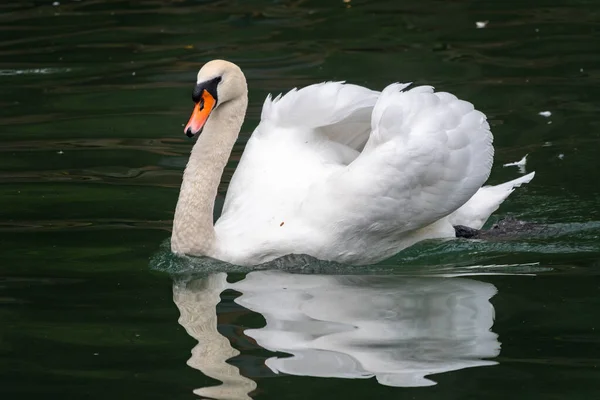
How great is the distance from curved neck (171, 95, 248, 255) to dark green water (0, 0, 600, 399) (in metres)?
0.18

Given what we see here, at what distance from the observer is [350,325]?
6836 mm

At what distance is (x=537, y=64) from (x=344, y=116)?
4.93 meters

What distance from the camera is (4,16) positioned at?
1538 cm

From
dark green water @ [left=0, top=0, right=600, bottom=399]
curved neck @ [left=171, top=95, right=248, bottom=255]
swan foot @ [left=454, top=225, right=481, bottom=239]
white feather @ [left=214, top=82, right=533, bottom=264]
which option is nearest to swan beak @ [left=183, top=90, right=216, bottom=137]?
curved neck @ [left=171, top=95, right=248, bottom=255]

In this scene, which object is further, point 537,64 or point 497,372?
point 537,64

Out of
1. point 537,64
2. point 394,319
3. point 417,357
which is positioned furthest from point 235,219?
point 537,64

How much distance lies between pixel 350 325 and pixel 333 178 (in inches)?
52.3

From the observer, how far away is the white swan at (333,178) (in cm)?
779

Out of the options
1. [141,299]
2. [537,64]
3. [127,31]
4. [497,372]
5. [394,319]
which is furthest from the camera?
[127,31]

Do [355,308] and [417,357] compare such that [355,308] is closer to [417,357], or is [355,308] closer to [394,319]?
[394,319]

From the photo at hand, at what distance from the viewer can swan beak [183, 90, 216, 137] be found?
7.62 meters

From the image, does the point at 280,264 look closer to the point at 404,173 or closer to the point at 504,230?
the point at 404,173

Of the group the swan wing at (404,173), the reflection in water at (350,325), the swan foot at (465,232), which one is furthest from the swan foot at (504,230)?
the reflection in water at (350,325)

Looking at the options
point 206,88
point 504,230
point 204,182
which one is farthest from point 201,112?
point 504,230
